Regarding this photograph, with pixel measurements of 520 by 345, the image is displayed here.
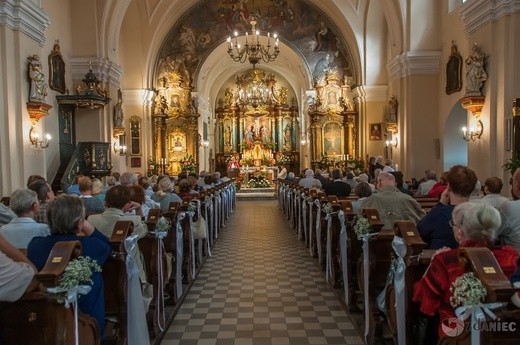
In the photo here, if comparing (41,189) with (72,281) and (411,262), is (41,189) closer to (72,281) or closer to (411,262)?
(72,281)

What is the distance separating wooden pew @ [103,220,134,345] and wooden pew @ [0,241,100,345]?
88 centimetres

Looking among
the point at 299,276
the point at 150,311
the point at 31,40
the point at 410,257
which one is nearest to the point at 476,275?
the point at 410,257

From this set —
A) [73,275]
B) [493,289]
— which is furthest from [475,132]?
[73,275]

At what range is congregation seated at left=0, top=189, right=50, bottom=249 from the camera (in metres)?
3.57

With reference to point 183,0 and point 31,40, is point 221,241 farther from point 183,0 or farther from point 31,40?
point 183,0

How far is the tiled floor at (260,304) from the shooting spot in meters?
4.67

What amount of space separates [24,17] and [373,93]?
12940mm

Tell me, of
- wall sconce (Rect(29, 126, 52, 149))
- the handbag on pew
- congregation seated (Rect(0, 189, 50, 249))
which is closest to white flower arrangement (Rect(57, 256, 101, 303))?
congregation seated (Rect(0, 189, 50, 249))

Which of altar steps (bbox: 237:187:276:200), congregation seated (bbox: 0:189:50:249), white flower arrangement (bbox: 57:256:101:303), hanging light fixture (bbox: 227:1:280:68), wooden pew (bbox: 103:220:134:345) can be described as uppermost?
hanging light fixture (bbox: 227:1:280:68)

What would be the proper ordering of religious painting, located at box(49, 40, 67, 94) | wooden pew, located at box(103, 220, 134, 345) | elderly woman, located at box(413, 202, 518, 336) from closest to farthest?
elderly woman, located at box(413, 202, 518, 336)
wooden pew, located at box(103, 220, 134, 345)
religious painting, located at box(49, 40, 67, 94)

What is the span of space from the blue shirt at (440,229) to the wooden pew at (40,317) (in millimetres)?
2475

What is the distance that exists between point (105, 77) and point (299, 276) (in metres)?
9.80

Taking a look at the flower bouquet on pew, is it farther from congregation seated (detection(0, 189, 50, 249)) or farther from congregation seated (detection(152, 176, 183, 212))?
congregation seated (detection(152, 176, 183, 212))

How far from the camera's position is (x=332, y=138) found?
20906 millimetres
